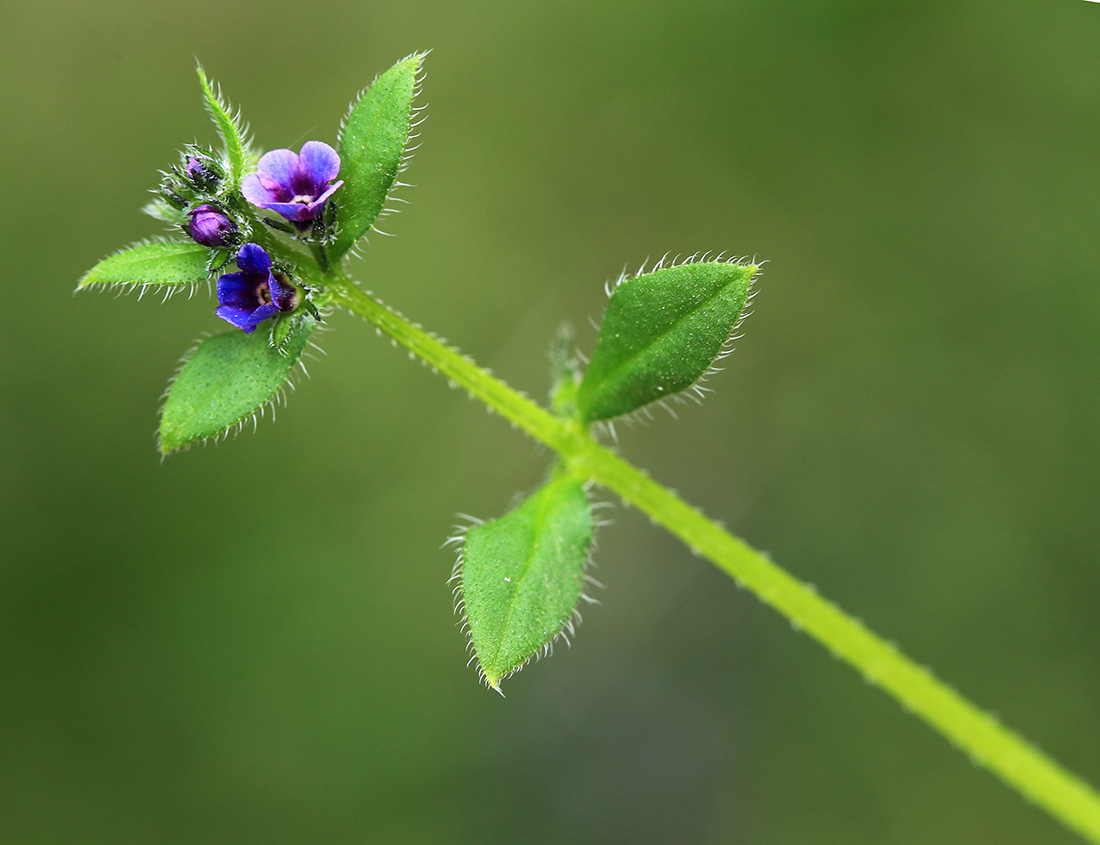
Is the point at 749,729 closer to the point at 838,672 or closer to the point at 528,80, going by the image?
the point at 838,672

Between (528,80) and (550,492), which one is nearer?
(550,492)

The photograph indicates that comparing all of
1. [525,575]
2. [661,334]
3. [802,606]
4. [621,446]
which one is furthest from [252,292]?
[621,446]

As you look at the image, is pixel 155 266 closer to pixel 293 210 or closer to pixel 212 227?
pixel 212 227

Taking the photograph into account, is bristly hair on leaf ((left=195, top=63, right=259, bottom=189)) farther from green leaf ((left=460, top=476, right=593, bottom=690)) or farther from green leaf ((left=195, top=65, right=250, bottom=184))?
green leaf ((left=460, top=476, right=593, bottom=690))

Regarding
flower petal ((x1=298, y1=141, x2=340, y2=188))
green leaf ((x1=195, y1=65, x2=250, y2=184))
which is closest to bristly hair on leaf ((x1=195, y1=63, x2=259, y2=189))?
green leaf ((x1=195, y1=65, x2=250, y2=184))

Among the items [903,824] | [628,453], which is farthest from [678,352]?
[903,824]

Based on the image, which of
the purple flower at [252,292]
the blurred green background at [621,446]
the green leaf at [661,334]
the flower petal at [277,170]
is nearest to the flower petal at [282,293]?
the purple flower at [252,292]

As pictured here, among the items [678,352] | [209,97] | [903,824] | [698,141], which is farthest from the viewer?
[698,141]

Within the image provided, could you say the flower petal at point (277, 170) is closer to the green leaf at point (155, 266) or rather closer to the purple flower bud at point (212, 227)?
the purple flower bud at point (212, 227)
